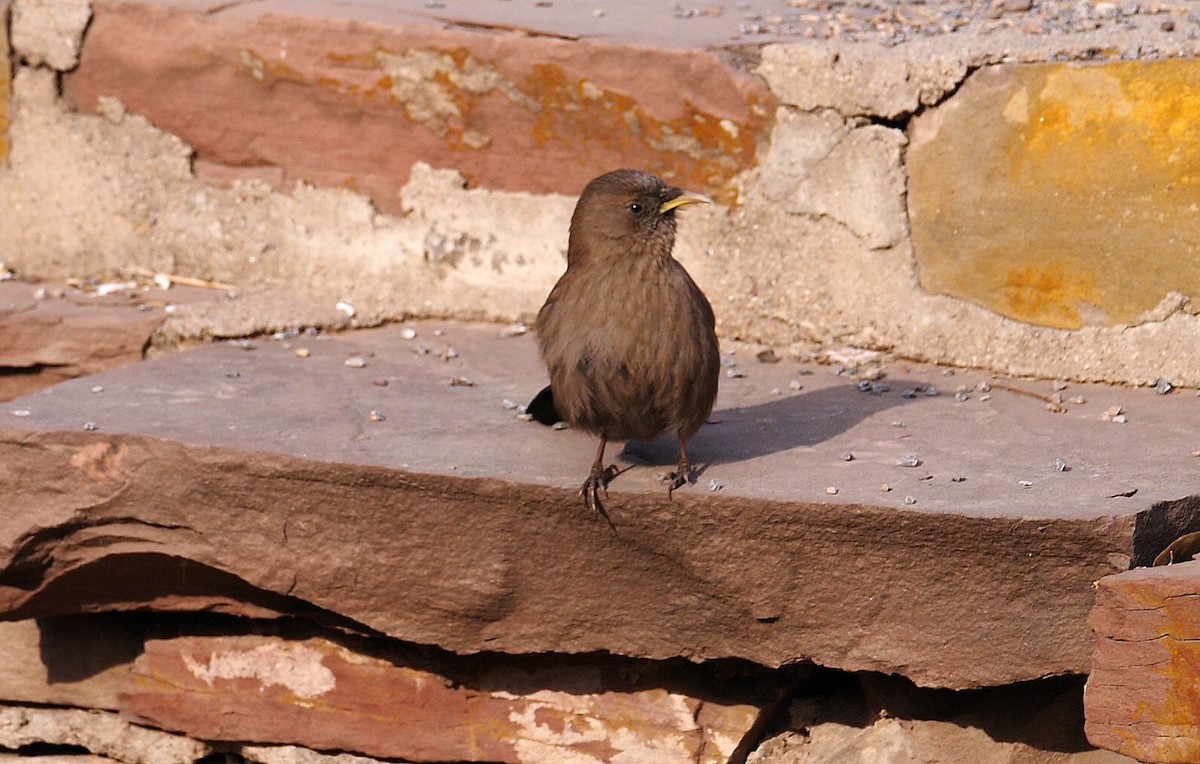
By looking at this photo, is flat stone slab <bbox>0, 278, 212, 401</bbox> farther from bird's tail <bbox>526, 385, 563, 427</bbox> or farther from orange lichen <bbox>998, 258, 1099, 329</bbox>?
orange lichen <bbox>998, 258, 1099, 329</bbox>

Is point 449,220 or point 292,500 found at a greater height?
point 449,220

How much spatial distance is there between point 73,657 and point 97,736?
0.22 metres

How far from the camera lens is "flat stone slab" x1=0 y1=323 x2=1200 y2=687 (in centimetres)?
305

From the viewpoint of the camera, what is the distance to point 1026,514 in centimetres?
295

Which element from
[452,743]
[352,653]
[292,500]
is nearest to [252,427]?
[292,500]

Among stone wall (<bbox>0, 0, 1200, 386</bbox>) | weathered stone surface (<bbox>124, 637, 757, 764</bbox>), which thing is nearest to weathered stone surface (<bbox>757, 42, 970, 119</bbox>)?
stone wall (<bbox>0, 0, 1200, 386</bbox>)

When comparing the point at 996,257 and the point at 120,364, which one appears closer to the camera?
the point at 996,257

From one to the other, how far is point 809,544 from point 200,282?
2399mm

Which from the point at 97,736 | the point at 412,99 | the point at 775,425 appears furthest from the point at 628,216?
the point at 97,736

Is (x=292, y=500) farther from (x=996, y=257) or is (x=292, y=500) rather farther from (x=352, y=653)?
(x=996, y=257)

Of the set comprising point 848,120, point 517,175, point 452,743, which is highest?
point 848,120

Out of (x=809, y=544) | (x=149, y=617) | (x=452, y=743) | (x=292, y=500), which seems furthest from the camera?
(x=149, y=617)

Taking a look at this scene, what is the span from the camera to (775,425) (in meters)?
3.75

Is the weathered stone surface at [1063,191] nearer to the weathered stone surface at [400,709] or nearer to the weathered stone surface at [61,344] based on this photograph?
the weathered stone surface at [400,709]
